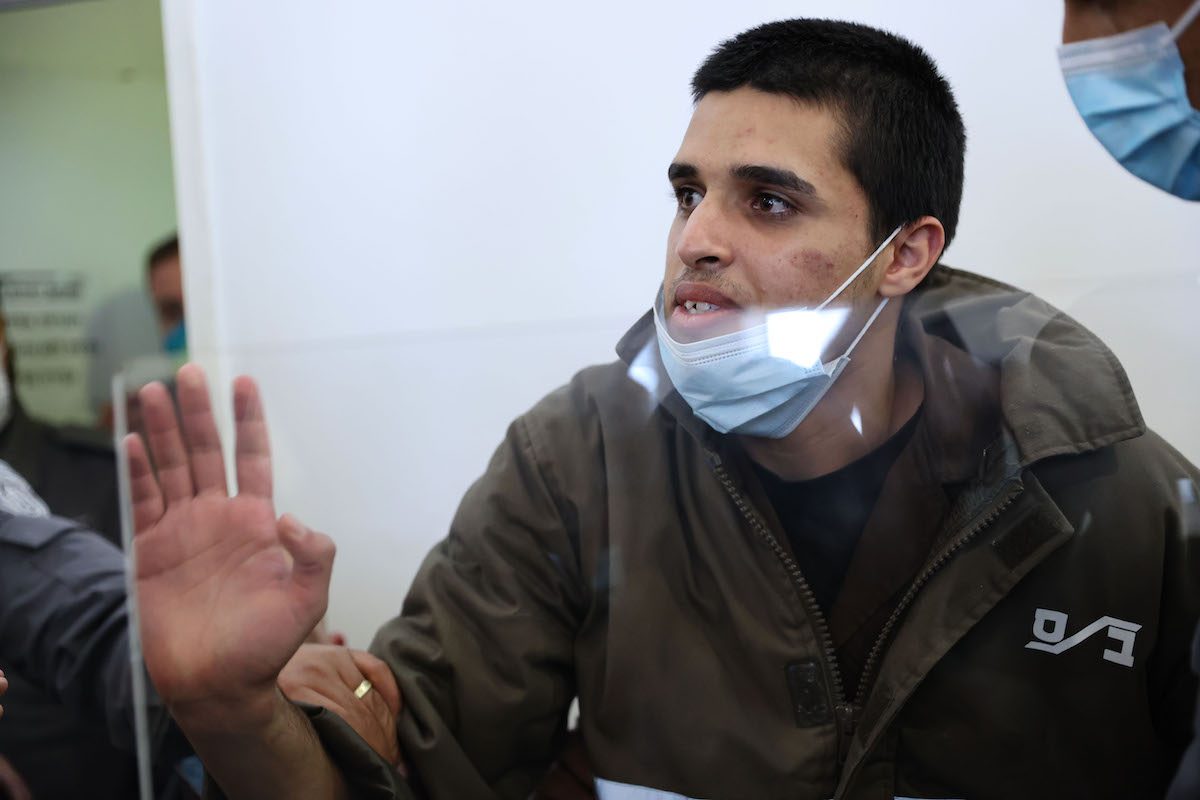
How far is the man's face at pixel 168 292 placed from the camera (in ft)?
4.83

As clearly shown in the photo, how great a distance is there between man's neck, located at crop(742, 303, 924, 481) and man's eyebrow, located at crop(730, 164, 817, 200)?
188 millimetres

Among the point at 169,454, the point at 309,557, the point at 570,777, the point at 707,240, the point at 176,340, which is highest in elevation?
the point at 707,240

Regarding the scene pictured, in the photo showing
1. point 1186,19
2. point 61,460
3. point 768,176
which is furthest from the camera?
point 61,460

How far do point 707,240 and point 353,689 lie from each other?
26.5 inches

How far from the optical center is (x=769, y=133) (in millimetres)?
1092

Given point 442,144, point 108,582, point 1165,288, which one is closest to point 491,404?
point 442,144

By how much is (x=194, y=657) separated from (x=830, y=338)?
2.60ft

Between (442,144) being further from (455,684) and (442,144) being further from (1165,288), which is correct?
(1165,288)

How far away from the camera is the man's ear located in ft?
3.72

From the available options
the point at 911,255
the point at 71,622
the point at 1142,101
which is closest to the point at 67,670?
the point at 71,622

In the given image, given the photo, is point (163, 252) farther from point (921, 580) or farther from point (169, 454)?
point (921, 580)

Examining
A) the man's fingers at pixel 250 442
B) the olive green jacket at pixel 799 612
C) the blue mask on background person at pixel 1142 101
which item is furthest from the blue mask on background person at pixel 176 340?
the blue mask on background person at pixel 1142 101

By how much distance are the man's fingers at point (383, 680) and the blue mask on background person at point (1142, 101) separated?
99 centimetres

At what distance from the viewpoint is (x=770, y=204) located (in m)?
1.09
